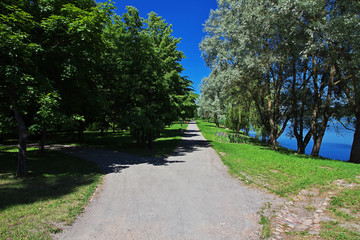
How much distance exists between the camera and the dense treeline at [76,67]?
21.6ft

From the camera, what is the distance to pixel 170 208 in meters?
4.89

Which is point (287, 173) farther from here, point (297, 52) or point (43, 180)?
point (43, 180)

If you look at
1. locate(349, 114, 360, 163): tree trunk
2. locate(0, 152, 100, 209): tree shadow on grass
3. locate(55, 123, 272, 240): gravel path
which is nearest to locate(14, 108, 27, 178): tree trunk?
locate(0, 152, 100, 209): tree shadow on grass

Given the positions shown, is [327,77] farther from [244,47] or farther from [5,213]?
[5,213]

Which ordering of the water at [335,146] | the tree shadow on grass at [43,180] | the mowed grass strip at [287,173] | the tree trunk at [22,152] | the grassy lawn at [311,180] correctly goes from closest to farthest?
1. the grassy lawn at [311,180]
2. the tree shadow on grass at [43,180]
3. the mowed grass strip at [287,173]
4. the tree trunk at [22,152]
5. the water at [335,146]

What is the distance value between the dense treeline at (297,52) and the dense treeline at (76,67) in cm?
413

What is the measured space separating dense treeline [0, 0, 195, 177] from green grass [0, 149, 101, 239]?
1.14 m

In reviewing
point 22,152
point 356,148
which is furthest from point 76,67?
point 356,148

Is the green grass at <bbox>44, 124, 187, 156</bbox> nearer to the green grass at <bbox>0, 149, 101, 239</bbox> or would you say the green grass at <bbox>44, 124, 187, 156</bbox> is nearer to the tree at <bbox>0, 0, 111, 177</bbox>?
the green grass at <bbox>0, 149, 101, 239</bbox>

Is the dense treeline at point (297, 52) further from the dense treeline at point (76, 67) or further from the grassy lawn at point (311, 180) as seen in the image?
the grassy lawn at point (311, 180)

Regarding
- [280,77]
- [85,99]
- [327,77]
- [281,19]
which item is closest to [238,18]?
[281,19]

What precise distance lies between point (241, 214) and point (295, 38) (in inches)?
428

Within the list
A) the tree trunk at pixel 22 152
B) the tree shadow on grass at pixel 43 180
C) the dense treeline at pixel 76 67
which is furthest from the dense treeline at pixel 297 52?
the tree trunk at pixel 22 152

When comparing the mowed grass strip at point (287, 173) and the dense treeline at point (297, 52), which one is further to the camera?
the dense treeline at point (297, 52)
